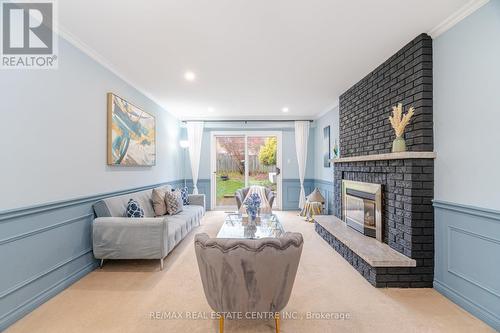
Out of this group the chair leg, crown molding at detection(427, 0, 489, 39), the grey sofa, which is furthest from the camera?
the grey sofa

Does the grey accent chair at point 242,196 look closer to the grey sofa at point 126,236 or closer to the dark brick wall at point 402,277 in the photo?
the grey sofa at point 126,236

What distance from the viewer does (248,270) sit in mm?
1572

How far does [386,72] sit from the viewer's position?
122 inches

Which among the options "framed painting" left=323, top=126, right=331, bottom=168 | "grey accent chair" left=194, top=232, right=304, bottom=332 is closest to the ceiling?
"framed painting" left=323, top=126, right=331, bottom=168

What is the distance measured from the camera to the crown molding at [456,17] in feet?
6.68

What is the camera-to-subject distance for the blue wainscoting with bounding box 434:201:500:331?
6.38 feet

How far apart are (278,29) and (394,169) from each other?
202cm

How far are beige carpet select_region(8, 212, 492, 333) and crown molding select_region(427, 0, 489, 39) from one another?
2.62 m

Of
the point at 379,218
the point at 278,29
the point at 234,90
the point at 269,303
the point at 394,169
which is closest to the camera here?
the point at 269,303

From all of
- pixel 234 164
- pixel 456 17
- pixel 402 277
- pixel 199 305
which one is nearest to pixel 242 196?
pixel 234 164

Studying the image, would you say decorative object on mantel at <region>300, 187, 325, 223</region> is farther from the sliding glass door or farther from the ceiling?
the ceiling

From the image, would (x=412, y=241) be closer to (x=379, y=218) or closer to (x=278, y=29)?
(x=379, y=218)

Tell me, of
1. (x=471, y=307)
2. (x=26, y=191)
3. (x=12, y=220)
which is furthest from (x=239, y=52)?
(x=471, y=307)

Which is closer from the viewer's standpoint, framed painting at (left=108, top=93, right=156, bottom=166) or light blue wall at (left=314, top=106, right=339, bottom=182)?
framed painting at (left=108, top=93, right=156, bottom=166)
